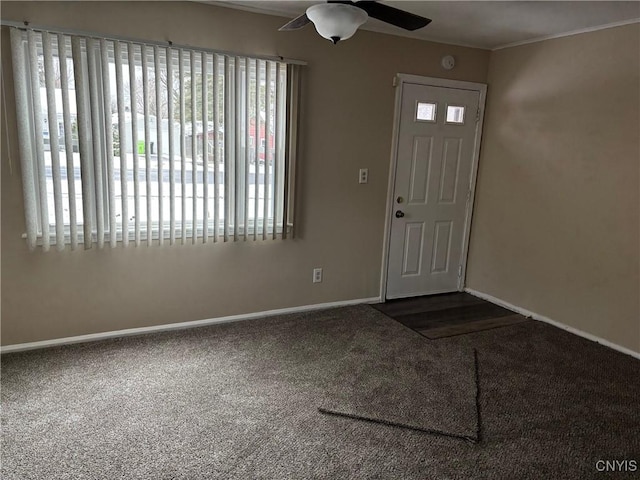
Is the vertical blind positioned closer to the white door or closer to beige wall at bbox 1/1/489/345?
beige wall at bbox 1/1/489/345

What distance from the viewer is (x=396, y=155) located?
3930 millimetres

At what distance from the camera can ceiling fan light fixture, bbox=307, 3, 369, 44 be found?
6.45 ft

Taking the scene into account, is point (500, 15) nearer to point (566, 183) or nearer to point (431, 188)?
point (566, 183)

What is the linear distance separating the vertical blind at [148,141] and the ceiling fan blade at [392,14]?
129 cm

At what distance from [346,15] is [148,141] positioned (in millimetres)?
1641

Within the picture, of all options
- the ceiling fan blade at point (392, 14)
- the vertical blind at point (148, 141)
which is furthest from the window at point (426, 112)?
the ceiling fan blade at point (392, 14)

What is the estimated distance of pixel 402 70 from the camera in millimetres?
3787

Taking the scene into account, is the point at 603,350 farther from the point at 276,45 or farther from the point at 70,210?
the point at 70,210

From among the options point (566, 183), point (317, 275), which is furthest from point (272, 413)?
point (566, 183)

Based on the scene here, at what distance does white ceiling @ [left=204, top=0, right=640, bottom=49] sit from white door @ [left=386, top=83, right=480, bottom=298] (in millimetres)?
572

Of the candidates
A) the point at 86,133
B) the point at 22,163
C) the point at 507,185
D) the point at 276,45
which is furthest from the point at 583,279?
the point at 22,163

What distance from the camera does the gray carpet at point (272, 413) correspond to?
78.1 inches

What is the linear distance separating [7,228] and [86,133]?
79 centimetres

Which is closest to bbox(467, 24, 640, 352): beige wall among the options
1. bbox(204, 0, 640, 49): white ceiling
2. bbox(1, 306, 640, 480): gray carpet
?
bbox(204, 0, 640, 49): white ceiling
